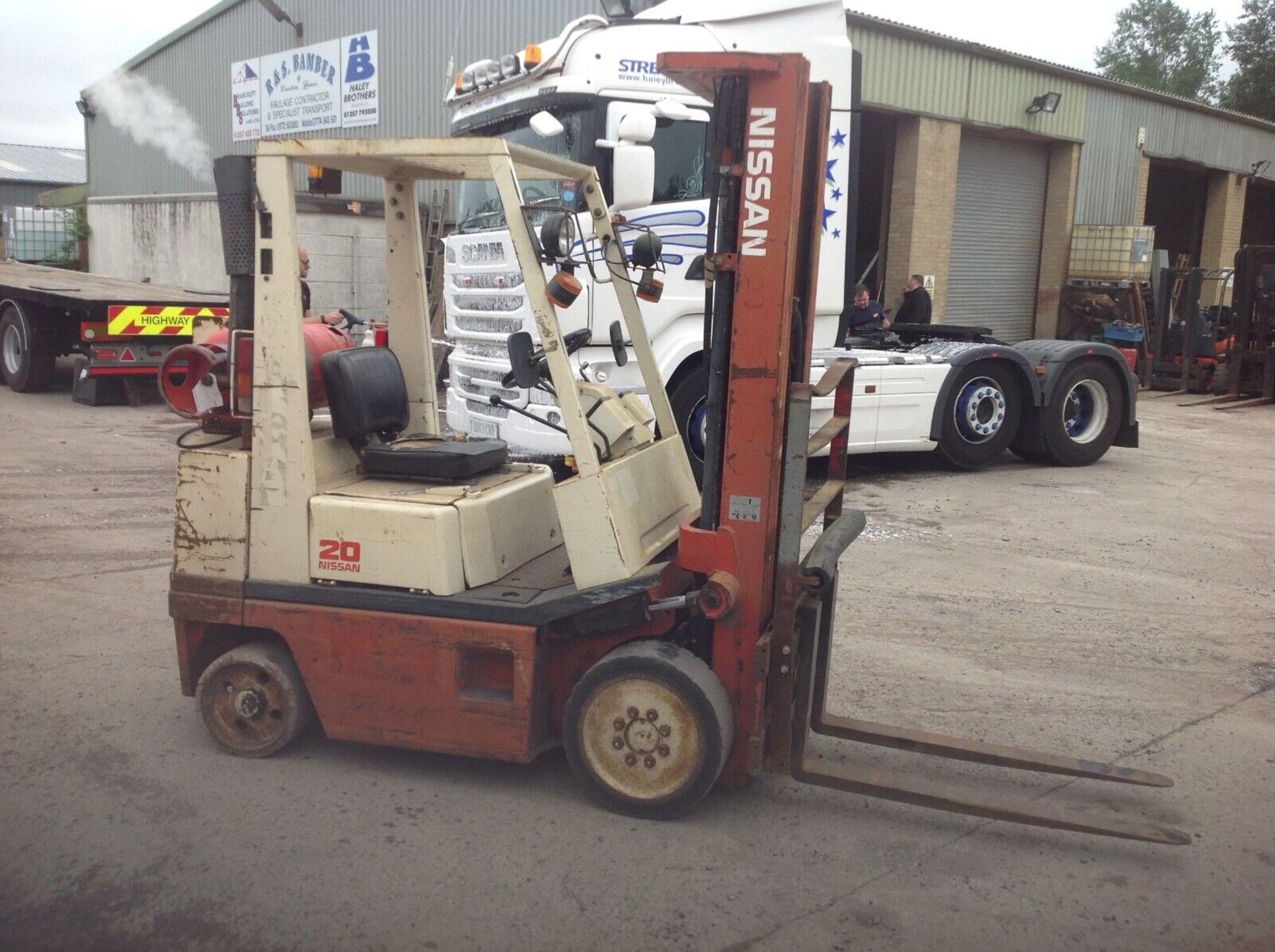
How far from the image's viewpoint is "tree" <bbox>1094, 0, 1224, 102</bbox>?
59438 mm

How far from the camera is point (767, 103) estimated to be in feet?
12.2

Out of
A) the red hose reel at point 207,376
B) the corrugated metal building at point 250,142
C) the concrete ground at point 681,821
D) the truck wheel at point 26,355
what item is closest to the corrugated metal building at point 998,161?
the corrugated metal building at point 250,142

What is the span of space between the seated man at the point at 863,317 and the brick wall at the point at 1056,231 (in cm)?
1083

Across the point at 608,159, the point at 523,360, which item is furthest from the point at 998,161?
the point at 523,360

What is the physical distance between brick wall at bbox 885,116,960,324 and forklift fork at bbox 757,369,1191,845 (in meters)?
15.7

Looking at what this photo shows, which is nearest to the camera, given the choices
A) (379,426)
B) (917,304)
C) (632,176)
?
(379,426)

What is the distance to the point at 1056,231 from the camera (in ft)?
73.8

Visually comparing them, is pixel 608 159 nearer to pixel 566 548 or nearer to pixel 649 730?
pixel 566 548

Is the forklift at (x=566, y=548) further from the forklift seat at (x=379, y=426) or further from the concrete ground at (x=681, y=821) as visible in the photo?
the concrete ground at (x=681, y=821)

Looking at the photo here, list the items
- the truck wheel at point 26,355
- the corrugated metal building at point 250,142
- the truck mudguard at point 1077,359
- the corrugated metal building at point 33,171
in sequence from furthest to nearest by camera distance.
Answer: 1. the corrugated metal building at point 33,171
2. the corrugated metal building at point 250,142
3. the truck wheel at point 26,355
4. the truck mudguard at point 1077,359

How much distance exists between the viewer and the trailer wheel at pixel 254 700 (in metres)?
4.24

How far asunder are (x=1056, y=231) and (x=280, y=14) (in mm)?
15628

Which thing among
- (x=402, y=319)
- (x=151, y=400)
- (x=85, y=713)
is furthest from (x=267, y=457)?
(x=151, y=400)

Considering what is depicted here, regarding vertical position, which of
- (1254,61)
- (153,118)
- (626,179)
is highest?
(1254,61)
